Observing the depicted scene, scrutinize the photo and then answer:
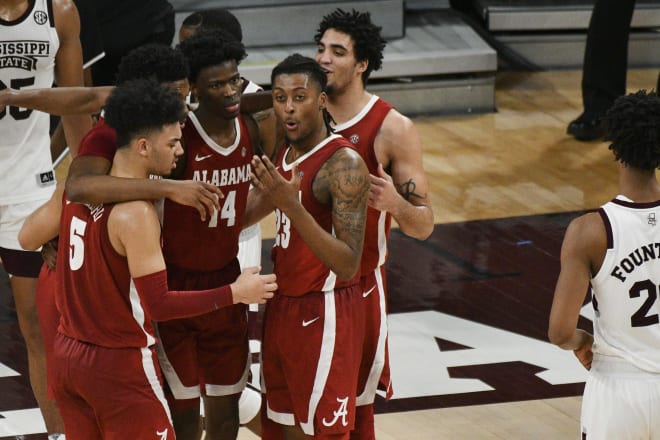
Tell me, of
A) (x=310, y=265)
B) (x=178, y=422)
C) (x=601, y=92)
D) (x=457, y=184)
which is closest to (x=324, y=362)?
(x=310, y=265)

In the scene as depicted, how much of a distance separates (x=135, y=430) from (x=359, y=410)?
1.07m

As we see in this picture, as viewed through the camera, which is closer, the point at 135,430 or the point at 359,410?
the point at 135,430

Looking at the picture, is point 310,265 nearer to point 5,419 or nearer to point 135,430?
point 135,430

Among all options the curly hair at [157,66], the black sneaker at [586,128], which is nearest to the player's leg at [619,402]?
the curly hair at [157,66]

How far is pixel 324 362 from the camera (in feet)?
14.5

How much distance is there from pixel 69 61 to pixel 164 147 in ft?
5.48

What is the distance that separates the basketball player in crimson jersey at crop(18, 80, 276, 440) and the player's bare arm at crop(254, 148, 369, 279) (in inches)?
8.8

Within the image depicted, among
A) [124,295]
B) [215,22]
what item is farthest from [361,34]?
[124,295]

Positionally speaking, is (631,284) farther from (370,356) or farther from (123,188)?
(123,188)

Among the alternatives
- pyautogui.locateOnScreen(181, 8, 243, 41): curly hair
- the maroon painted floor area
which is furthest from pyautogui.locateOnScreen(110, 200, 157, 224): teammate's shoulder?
the maroon painted floor area

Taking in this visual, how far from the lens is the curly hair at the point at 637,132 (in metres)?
3.85

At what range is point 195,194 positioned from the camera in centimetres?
413

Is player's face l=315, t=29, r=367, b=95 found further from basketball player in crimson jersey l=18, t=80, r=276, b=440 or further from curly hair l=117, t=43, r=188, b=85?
basketball player in crimson jersey l=18, t=80, r=276, b=440

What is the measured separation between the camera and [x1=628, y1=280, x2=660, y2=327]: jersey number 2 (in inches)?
153
